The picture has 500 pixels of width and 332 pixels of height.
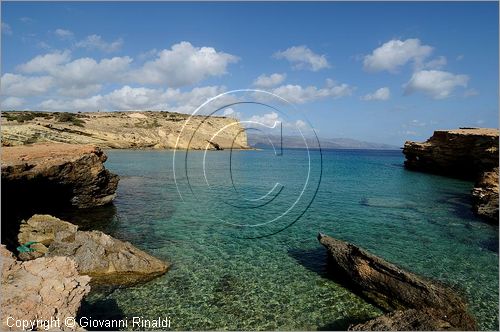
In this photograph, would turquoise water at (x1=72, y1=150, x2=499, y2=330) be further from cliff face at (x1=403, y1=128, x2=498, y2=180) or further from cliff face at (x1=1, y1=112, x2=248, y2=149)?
cliff face at (x1=1, y1=112, x2=248, y2=149)

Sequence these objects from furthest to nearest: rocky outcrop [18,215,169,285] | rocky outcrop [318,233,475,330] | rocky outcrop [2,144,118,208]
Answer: rocky outcrop [2,144,118,208] < rocky outcrop [18,215,169,285] < rocky outcrop [318,233,475,330]

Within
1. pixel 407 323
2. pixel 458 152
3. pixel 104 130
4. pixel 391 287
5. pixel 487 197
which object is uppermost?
pixel 104 130

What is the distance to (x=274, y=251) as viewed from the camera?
16.7 metres

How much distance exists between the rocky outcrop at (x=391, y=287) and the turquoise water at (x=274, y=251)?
60cm

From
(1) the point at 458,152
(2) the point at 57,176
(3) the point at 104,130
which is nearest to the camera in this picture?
(2) the point at 57,176

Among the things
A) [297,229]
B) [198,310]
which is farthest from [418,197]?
[198,310]

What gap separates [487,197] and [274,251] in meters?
20.1

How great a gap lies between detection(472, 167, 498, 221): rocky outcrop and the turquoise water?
1094mm

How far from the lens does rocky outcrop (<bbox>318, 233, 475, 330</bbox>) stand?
10188 mm

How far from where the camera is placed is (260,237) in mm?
19062

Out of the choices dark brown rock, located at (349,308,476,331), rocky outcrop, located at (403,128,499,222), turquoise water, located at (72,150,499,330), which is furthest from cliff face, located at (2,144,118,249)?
rocky outcrop, located at (403,128,499,222)

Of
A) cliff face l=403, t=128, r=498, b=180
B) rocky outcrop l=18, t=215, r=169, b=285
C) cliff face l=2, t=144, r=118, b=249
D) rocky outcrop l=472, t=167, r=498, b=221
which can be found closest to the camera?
rocky outcrop l=18, t=215, r=169, b=285

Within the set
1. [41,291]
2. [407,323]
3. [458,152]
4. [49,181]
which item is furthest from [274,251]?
[458,152]

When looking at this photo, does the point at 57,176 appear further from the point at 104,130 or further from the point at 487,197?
the point at 104,130
